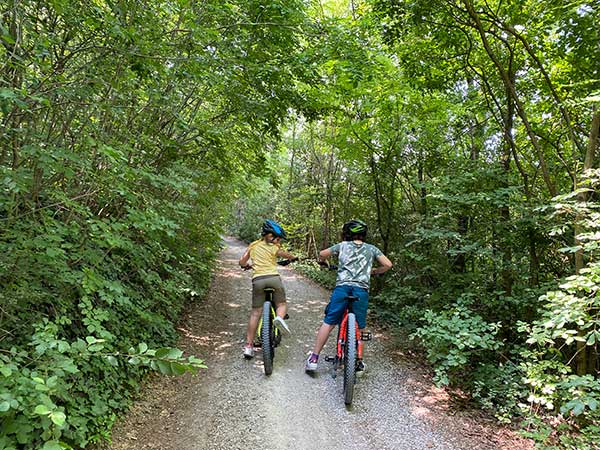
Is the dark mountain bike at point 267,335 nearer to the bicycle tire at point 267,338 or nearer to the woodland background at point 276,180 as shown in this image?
the bicycle tire at point 267,338

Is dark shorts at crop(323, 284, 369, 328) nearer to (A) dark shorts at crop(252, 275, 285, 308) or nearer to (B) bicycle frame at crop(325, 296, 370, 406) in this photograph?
(B) bicycle frame at crop(325, 296, 370, 406)

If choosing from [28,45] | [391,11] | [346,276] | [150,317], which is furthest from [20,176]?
[391,11]

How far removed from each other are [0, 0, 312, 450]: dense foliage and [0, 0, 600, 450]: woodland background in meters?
0.03

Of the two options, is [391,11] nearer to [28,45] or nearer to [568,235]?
[568,235]

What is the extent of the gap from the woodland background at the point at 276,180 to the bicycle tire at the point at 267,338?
1.38 m

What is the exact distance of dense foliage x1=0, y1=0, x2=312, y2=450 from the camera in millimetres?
2137

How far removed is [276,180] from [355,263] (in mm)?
5412

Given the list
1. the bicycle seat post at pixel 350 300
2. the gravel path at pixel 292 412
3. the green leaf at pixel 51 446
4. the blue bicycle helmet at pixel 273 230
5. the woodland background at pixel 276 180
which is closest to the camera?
the green leaf at pixel 51 446

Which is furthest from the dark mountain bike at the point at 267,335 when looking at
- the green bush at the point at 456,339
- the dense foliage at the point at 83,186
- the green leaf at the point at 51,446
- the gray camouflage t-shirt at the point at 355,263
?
the green leaf at the point at 51,446

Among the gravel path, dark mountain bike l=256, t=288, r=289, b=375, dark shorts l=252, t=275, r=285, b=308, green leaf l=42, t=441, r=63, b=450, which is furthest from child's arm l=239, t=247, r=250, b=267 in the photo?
green leaf l=42, t=441, r=63, b=450

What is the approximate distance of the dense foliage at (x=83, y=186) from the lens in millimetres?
2137

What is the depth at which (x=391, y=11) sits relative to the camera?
16.7 ft

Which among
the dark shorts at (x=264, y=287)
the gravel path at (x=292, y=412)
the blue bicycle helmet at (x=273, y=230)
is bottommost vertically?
the gravel path at (x=292, y=412)

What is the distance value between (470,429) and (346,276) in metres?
2.09
